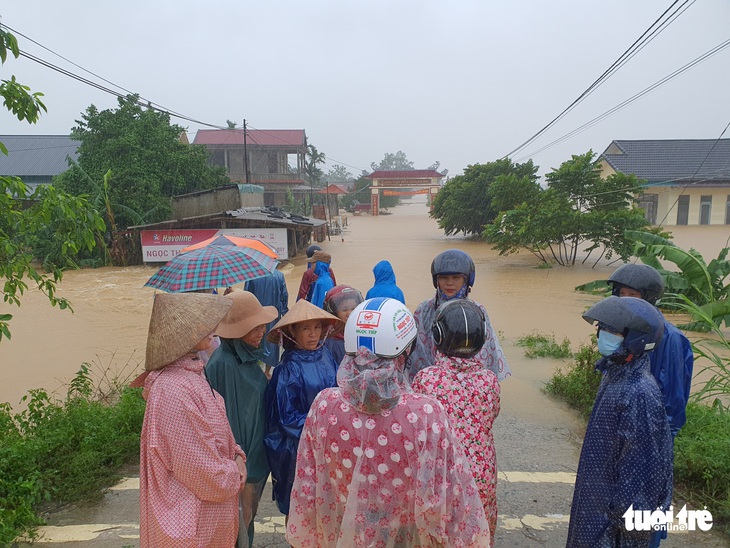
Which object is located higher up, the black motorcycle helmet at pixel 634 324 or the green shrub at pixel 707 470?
the black motorcycle helmet at pixel 634 324

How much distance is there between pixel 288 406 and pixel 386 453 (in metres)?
0.79

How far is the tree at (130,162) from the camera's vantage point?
19.0 meters

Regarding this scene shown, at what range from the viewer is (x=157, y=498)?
171 cm

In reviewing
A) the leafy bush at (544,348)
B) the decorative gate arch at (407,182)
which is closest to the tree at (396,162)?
the decorative gate arch at (407,182)

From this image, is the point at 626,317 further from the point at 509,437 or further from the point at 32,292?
the point at 32,292

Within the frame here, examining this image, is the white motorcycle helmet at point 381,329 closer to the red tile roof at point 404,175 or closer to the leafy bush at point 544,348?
the leafy bush at point 544,348

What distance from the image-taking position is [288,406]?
2.26 meters

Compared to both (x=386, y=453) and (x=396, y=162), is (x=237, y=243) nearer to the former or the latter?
(x=386, y=453)

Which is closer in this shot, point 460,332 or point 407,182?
point 460,332

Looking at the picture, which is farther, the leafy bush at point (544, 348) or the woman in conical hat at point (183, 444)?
the leafy bush at point (544, 348)

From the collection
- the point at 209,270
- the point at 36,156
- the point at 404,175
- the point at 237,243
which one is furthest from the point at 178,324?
the point at 404,175

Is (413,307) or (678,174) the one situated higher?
(678,174)

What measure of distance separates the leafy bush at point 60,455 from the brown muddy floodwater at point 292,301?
2.81 meters

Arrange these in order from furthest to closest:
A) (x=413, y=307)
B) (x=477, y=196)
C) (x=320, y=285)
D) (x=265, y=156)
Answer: (x=265, y=156), (x=477, y=196), (x=413, y=307), (x=320, y=285)
